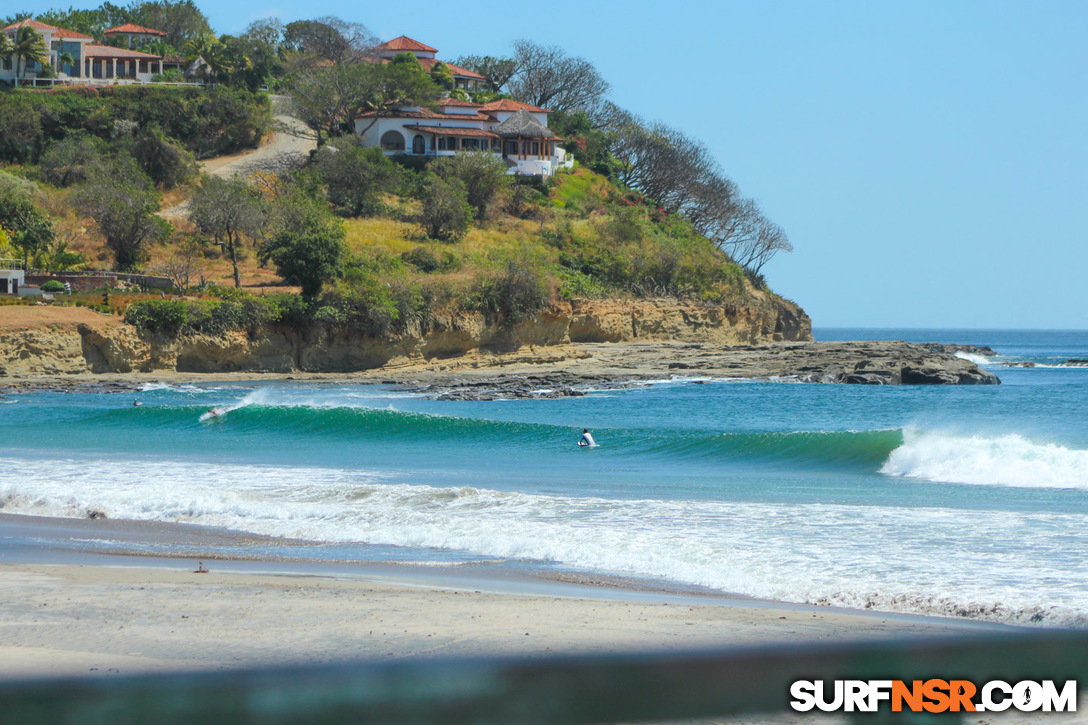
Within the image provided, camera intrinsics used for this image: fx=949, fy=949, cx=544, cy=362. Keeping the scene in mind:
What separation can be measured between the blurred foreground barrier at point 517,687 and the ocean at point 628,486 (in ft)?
5.86

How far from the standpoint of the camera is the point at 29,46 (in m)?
72.6

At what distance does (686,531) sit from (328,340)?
3440 centimetres

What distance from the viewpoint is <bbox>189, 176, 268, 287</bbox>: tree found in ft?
165

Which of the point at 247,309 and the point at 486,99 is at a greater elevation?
the point at 486,99

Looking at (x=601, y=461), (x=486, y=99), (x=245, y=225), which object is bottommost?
(x=601, y=461)

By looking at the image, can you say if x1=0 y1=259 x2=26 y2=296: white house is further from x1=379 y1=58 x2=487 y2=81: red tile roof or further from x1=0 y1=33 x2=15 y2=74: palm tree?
x1=379 y1=58 x2=487 y2=81: red tile roof

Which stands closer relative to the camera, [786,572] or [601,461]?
[786,572]

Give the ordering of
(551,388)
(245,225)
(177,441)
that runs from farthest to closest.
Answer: (245,225), (551,388), (177,441)

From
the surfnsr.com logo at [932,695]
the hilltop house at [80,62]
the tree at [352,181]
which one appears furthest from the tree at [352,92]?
the surfnsr.com logo at [932,695]

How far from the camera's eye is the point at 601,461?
22.1 meters

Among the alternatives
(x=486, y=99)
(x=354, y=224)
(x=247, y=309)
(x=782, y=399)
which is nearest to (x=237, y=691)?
(x=782, y=399)

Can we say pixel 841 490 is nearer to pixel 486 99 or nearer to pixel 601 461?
pixel 601 461

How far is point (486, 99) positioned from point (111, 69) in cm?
3063

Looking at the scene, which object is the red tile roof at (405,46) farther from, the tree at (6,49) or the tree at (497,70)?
the tree at (6,49)
